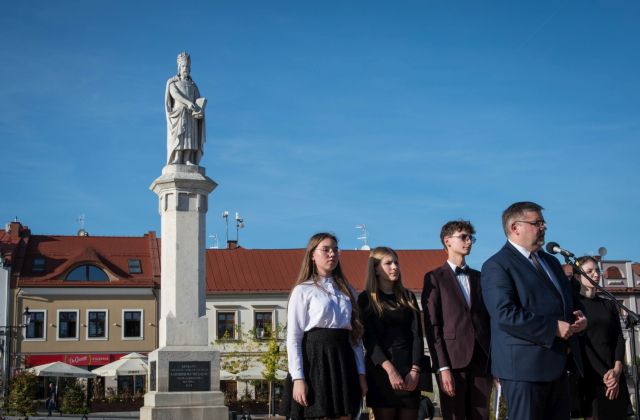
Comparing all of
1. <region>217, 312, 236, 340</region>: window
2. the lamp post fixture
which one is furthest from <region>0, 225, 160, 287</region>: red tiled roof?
<region>217, 312, 236, 340</region>: window

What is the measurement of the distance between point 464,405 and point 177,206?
9076mm

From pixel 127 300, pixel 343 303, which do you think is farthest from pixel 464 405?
pixel 127 300

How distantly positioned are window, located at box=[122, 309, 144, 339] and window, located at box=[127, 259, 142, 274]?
2.42 m

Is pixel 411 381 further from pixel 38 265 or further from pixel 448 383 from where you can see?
pixel 38 265

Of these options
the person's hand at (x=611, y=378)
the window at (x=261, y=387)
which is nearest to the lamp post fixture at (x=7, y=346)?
the window at (x=261, y=387)

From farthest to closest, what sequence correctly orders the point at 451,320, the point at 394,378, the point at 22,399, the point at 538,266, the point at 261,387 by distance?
the point at 261,387 < the point at 22,399 < the point at 451,320 < the point at 394,378 < the point at 538,266

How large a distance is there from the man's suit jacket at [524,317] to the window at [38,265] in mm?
40636

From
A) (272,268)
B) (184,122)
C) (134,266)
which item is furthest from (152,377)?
(272,268)

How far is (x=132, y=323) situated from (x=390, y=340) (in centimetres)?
3793

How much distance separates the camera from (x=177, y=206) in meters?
14.7

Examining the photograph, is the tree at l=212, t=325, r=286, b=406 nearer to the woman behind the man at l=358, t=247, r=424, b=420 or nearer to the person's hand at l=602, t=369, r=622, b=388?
the person's hand at l=602, t=369, r=622, b=388

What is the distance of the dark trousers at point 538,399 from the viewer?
5.36m

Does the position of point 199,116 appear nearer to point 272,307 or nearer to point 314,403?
point 314,403

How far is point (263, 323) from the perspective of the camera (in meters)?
44.4
